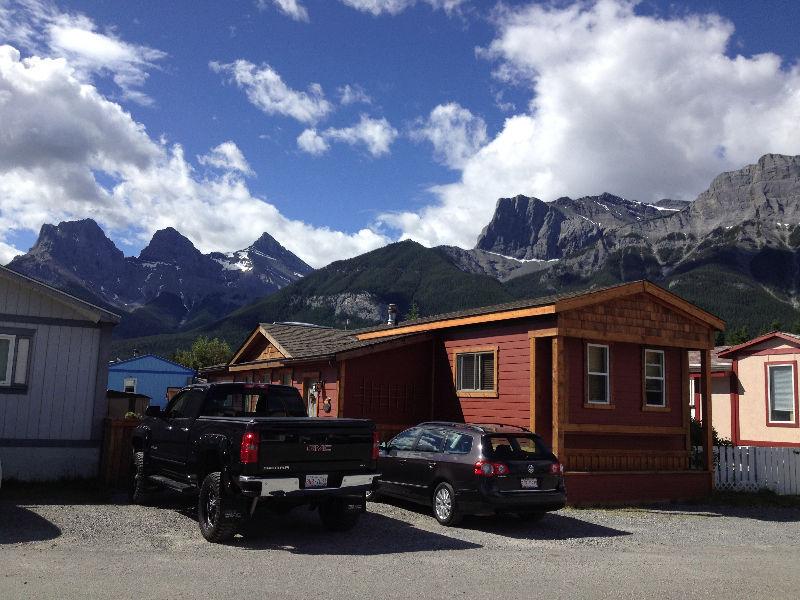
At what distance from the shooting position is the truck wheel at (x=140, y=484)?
12.6 metres

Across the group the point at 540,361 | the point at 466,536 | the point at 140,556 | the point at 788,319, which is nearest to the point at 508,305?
the point at 540,361

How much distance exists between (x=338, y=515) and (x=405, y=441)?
9.90 feet

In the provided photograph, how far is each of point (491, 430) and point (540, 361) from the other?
16.3 feet

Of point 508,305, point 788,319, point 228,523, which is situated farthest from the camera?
point 788,319

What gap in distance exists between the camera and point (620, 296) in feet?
56.7

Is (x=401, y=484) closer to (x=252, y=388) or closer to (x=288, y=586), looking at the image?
(x=252, y=388)

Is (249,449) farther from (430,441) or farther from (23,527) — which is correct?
(430,441)

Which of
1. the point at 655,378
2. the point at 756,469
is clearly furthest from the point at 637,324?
the point at 756,469

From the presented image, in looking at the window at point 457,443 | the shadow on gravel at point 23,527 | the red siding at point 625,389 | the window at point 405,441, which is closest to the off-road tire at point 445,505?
the window at point 457,443

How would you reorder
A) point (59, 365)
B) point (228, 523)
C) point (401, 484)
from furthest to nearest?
point (59, 365), point (401, 484), point (228, 523)

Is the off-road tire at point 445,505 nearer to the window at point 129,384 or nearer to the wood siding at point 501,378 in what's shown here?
the wood siding at point 501,378

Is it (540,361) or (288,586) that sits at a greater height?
(540,361)

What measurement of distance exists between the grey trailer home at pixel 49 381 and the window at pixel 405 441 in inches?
241

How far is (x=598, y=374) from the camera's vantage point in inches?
677
